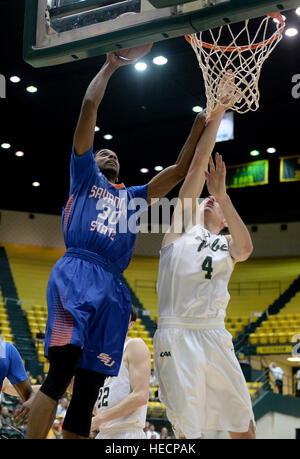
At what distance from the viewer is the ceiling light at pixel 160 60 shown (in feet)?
39.1

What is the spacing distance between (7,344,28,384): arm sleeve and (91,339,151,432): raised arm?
575mm

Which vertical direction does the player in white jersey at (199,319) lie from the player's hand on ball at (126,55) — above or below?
below

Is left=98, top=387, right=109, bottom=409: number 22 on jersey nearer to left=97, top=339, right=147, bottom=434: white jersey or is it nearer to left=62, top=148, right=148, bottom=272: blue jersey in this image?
left=97, top=339, right=147, bottom=434: white jersey

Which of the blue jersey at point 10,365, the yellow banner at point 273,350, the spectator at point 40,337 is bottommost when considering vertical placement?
the blue jersey at point 10,365

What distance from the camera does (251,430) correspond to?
329 centimetres

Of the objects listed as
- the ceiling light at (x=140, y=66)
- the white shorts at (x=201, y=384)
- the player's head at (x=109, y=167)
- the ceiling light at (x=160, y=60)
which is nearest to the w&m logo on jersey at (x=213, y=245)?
the white shorts at (x=201, y=384)

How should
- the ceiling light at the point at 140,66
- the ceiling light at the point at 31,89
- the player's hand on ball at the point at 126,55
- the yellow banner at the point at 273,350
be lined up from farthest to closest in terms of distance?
1. the yellow banner at the point at 273,350
2. the ceiling light at the point at 31,89
3. the ceiling light at the point at 140,66
4. the player's hand on ball at the point at 126,55

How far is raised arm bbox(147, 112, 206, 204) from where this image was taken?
12.4 feet

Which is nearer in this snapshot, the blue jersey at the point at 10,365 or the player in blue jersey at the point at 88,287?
the player in blue jersey at the point at 88,287

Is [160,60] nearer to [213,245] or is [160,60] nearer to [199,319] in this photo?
[213,245]

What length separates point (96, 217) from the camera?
3.24 m

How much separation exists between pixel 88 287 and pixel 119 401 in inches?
62.6

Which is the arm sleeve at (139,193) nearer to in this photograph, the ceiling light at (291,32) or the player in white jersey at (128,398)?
the player in white jersey at (128,398)

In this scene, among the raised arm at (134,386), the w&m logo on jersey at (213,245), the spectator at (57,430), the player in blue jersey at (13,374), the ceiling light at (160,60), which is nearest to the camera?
the w&m logo on jersey at (213,245)
